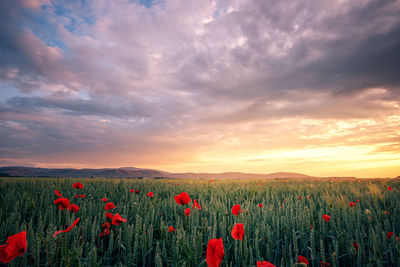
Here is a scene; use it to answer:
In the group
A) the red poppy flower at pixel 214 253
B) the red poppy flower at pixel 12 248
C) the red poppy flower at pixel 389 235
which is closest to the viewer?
the red poppy flower at pixel 214 253

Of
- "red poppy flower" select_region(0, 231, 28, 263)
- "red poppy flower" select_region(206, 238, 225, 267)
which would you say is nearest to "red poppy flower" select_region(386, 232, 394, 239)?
"red poppy flower" select_region(206, 238, 225, 267)

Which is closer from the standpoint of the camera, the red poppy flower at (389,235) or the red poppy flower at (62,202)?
the red poppy flower at (389,235)

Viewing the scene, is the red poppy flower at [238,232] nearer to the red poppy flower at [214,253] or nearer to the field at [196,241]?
the field at [196,241]

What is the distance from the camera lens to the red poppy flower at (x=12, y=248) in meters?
1.09

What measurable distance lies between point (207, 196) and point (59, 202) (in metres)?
2.88

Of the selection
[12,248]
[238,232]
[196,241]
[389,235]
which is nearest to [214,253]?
[238,232]

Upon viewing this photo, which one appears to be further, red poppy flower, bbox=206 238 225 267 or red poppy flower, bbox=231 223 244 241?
red poppy flower, bbox=231 223 244 241

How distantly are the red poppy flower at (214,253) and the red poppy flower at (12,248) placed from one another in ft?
3.28

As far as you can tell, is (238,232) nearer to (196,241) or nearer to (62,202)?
(196,241)

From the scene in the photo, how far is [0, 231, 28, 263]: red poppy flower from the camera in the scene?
3.58 feet

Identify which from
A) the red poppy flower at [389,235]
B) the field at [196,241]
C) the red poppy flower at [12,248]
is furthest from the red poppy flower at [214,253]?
the red poppy flower at [389,235]

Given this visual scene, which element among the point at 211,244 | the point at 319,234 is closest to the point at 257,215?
the point at 319,234

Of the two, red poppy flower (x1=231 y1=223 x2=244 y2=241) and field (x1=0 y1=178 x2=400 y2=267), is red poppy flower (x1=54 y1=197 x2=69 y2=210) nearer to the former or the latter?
field (x1=0 y1=178 x2=400 y2=267)

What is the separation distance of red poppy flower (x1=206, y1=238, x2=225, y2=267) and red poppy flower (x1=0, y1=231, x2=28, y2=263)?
999 mm
